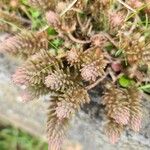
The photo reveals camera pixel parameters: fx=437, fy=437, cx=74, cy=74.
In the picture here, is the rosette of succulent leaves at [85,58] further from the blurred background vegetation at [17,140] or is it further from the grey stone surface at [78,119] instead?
the blurred background vegetation at [17,140]

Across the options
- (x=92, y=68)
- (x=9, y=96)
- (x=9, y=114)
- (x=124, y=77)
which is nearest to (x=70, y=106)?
(x=92, y=68)

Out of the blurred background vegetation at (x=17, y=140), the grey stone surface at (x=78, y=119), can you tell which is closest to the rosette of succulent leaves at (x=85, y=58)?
the grey stone surface at (x=78, y=119)

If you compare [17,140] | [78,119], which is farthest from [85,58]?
[17,140]

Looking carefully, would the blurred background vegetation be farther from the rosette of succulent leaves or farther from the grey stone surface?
the rosette of succulent leaves

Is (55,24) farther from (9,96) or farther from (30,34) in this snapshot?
(9,96)

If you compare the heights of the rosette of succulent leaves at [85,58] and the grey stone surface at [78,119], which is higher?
the rosette of succulent leaves at [85,58]

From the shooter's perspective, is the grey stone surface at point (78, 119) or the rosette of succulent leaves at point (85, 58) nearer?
the rosette of succulent leaves at point (85, 58)

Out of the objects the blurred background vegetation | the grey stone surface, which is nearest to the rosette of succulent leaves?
the grey stone surface
